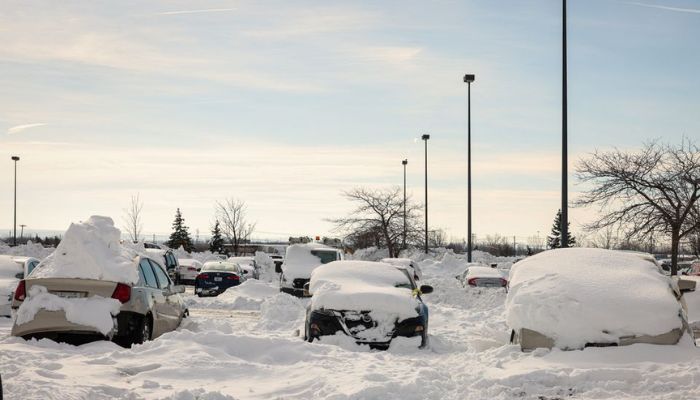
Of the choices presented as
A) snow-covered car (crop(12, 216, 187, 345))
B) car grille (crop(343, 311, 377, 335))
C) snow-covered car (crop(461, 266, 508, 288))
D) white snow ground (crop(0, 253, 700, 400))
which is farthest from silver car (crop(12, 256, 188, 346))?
snow-covered car (crop(461, 266, 508, 288))

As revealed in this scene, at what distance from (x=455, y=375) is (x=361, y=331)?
2.58 metres

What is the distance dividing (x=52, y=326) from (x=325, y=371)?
3993 mm

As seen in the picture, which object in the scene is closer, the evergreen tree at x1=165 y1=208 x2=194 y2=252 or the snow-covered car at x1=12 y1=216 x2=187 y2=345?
the snow-covered car at x1=12 y1=216 x2=187 y2=345

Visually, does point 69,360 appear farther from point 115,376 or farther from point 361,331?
point 361,331

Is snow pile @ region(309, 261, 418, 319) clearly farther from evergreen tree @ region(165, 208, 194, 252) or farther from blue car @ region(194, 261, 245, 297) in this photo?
evergreen tree @ region(165, 208, 194, 252)

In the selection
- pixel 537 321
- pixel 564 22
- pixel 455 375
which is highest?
pixel 564 22

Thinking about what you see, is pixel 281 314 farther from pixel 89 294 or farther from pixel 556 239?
pixel 556 239

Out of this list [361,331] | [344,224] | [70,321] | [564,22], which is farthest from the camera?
[344,224]

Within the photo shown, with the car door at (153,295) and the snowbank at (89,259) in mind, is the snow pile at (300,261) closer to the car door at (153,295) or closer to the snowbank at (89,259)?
the car door at (153,295)

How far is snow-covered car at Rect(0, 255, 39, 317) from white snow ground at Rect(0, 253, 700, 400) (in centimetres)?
627

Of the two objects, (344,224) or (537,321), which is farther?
(344,224)

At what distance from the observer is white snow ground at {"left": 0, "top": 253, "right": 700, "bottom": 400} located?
7844 mm

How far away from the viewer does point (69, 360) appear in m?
9.24

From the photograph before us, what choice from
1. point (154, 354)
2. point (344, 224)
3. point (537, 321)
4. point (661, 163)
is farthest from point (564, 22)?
point (344, 224)
